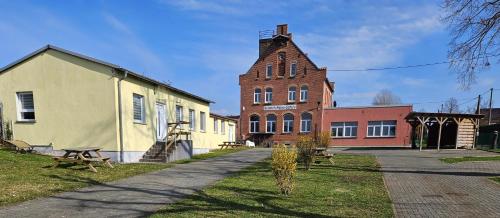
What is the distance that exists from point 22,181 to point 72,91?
19.4ft

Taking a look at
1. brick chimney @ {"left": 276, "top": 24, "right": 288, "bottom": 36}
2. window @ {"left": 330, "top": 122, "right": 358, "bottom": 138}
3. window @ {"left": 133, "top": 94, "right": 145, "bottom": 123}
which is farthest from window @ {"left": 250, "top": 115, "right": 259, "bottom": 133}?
window @ {"left": 133, "top": 94, "right": 145, "bottom": 123}

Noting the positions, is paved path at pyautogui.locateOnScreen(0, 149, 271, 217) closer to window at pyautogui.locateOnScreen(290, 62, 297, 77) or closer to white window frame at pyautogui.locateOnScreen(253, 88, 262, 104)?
window at pyautogui.locateOnScreen(290, 62, 297, 77)

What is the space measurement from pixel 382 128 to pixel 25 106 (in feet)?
102

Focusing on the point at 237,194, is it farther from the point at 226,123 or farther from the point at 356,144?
the point at 356,144

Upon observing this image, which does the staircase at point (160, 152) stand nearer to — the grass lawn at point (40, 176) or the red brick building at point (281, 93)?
the grass lawn at point (40, 176)

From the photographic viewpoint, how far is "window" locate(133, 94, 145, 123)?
45.9 ft

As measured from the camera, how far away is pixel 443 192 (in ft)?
24.7

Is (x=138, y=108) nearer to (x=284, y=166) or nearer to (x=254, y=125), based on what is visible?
(x=284, y=166)

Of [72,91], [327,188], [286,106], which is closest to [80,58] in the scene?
[72,91]

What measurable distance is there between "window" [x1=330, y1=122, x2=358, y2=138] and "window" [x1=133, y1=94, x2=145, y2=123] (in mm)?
24670

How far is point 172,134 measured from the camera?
15289mm

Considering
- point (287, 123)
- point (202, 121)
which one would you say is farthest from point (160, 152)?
point (287, 123)

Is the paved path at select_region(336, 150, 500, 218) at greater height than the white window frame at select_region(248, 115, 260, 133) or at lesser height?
greater

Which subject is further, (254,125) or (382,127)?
(254,125)
